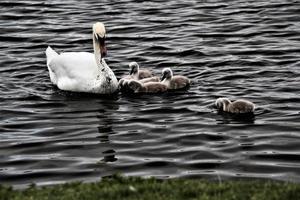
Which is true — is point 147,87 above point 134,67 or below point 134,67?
below

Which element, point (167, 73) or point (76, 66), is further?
point (76, 66)

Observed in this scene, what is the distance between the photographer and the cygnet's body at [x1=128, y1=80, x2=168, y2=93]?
53.1 feet

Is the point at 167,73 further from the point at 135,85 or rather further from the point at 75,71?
the point at 75,71

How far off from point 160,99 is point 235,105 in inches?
81.8

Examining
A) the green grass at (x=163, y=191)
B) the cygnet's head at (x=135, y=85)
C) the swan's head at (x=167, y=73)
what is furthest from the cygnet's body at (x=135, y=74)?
the green grass at (x=163, y=191)

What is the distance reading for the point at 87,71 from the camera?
17062 millimetres

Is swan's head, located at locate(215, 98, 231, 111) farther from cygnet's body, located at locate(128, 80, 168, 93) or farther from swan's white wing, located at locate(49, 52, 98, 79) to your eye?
swan's white wing, located at locate(49, 52, 98, 79)

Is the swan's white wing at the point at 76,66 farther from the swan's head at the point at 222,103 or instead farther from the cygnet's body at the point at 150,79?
the swan's head at the point at 222,103

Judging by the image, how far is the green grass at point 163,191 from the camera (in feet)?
30.0

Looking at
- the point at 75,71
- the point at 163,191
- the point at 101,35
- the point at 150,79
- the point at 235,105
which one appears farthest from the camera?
the point at 75,71

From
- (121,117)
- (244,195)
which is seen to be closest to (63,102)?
(121,117)

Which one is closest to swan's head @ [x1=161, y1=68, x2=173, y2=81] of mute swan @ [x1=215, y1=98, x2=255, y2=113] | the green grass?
mute swan @ [x1=215, y1=98, x2=255, y2=113]

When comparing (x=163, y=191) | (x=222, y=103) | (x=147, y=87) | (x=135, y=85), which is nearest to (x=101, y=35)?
(x=135, y=85)

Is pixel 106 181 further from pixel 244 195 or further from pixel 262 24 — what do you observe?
pixel 262 24
